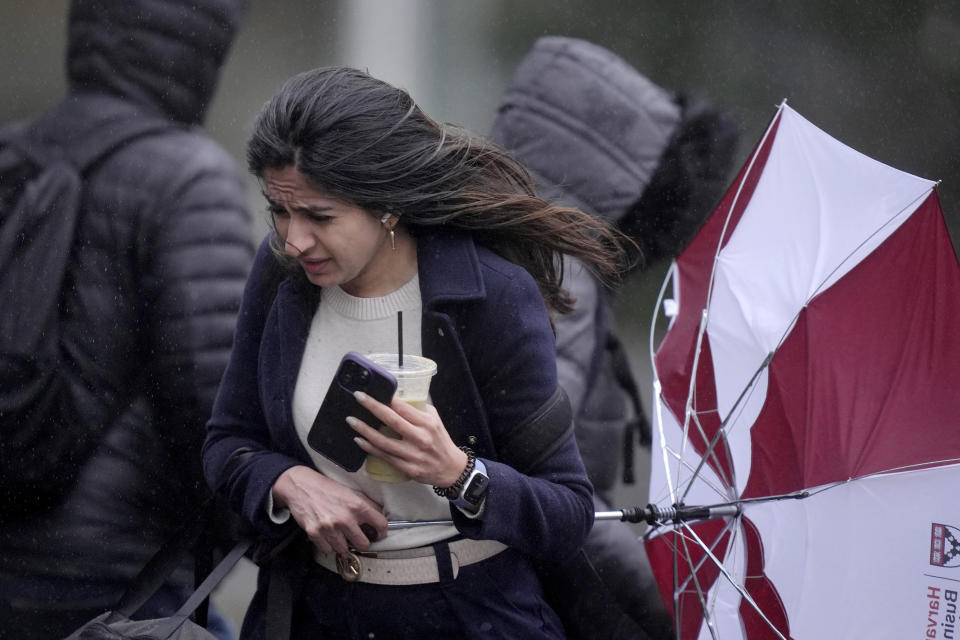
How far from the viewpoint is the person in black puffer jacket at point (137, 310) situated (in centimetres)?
300

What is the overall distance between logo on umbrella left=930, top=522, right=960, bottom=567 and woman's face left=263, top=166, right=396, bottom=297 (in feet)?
4.04

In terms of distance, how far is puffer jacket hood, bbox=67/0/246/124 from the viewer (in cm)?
296

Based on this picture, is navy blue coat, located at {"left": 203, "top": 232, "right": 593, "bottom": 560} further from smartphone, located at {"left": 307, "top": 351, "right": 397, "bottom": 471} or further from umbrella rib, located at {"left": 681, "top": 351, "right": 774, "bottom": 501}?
umbrella rib, located at {"left": 681, "top": 351, "right": 774, "bottom": 501}

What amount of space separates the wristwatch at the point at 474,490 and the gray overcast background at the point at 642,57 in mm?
1488

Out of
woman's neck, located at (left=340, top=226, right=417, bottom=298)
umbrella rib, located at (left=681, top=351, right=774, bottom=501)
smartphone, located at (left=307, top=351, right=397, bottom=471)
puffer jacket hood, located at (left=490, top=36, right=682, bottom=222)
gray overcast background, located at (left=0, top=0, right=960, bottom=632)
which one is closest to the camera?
smartphone, located at (left=307, top=351, right=397, bottom=471)

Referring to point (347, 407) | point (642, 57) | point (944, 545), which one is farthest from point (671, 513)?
point (642, 57)

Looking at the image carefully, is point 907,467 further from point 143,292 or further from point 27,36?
point 27,36

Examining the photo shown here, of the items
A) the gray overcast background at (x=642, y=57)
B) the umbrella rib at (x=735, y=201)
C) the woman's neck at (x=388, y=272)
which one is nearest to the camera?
the woman's neck at (x=388, y=272)

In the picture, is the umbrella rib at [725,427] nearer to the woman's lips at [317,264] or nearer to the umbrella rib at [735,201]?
the umbrella rib at [735,201]

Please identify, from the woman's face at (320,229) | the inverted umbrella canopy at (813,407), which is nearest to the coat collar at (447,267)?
the woman's face at (320,229)

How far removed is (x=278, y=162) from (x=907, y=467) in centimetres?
135

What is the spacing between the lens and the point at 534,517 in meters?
2.05

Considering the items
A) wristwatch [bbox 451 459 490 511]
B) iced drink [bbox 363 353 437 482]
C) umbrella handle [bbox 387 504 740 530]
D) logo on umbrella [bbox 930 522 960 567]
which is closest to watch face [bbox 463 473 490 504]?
wristwatch [bbox 451 459 490 511]

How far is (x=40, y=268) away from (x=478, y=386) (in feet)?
4.62
